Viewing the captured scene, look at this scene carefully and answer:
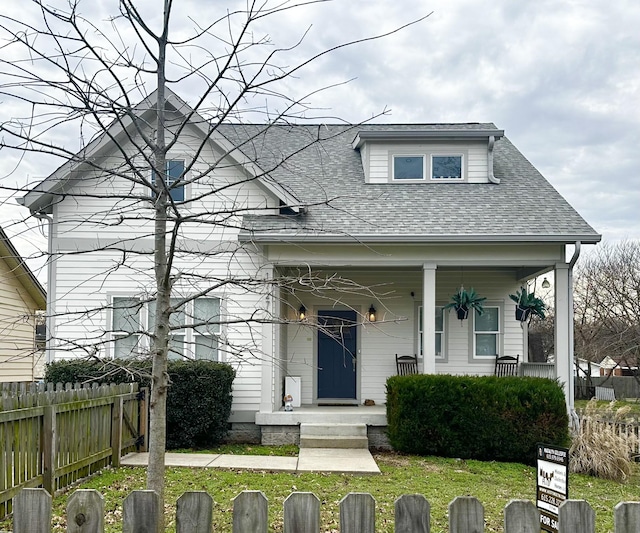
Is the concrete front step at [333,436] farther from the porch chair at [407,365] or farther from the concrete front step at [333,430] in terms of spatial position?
the porch chair at [407,365]

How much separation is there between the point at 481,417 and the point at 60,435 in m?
6.64

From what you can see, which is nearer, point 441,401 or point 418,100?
point 418,100

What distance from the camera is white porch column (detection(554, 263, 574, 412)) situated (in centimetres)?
1247

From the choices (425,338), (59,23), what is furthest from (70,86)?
(425,338)

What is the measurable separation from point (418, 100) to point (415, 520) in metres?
7.65

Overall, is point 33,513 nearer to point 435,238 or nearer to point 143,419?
point 143,419

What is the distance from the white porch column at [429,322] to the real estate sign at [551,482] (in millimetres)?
7308

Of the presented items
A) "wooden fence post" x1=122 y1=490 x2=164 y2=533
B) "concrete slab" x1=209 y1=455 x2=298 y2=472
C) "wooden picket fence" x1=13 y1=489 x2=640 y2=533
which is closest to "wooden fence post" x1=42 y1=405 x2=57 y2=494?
"concrete slab" x1=209 y1=455 x2=298 y2=472

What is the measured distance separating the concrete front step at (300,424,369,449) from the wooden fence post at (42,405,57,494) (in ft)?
17.6

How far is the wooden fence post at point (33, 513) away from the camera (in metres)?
3.00

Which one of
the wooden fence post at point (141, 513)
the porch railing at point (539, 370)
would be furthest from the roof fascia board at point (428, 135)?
the wooden fence post at point (141, 513)

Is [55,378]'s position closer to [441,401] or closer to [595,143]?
[441,401]

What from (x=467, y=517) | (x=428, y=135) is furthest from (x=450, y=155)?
(x=467, y=517)

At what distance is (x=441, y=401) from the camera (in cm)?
1139
